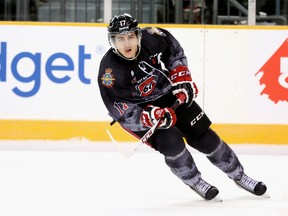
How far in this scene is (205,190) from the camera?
130 inches

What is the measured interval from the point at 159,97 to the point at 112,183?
0.73 m

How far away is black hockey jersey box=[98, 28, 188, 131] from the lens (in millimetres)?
3207

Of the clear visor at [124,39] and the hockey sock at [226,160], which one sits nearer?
the clear visor at [124,39]

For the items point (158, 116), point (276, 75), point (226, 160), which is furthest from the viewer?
point (276, 75)

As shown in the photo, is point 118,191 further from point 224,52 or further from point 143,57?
point 224,52

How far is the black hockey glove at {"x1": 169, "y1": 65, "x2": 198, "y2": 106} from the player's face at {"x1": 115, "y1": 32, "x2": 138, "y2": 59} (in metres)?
0.23

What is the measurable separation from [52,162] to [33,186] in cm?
81

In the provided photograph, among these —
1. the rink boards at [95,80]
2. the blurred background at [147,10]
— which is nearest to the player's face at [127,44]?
the rink boards at [95,80]

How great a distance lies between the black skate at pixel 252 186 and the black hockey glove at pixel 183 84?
46 centimetres

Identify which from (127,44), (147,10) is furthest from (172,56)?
(147,10)

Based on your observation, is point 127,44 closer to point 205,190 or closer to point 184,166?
point 184,166

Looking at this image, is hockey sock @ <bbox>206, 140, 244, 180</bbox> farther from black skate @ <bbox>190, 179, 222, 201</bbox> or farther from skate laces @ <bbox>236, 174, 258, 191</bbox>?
black skate @ <bbox>190, 179, 222, 201</bbox>

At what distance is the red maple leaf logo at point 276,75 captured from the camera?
520 cm

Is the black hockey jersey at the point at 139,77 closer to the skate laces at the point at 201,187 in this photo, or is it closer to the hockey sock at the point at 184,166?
the hockey sock at the point at 184,166
